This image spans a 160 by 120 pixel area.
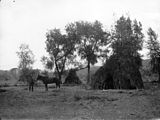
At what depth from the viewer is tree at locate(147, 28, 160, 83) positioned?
52.6 metres

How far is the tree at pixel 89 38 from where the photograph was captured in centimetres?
5775

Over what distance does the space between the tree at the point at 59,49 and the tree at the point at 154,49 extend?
17.4 meters

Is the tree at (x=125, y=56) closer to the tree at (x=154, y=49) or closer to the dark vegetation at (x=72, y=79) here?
the tree at (x=154, y=49)

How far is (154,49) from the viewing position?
5406 centimetres

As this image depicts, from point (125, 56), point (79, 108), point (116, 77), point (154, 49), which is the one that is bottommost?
point (79, 108)

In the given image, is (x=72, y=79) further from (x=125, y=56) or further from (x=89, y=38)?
(x=125, y=56)

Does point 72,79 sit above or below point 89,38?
below

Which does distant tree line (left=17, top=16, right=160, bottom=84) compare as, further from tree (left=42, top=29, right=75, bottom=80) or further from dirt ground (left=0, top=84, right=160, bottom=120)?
dirt ground (left=0, top=84, right=160, bottom=120)

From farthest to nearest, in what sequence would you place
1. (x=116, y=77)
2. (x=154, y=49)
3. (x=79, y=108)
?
(x=154, y=49) < (x=116, y=77) < (x=79, y=108)

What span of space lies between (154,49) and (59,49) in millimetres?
21295

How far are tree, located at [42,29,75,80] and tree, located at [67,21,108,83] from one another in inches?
79.5

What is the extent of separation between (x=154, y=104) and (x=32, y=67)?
153 feet

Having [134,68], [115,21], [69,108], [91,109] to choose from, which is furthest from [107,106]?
[115,21]

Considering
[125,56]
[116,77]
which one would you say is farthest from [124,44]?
[116,77]
